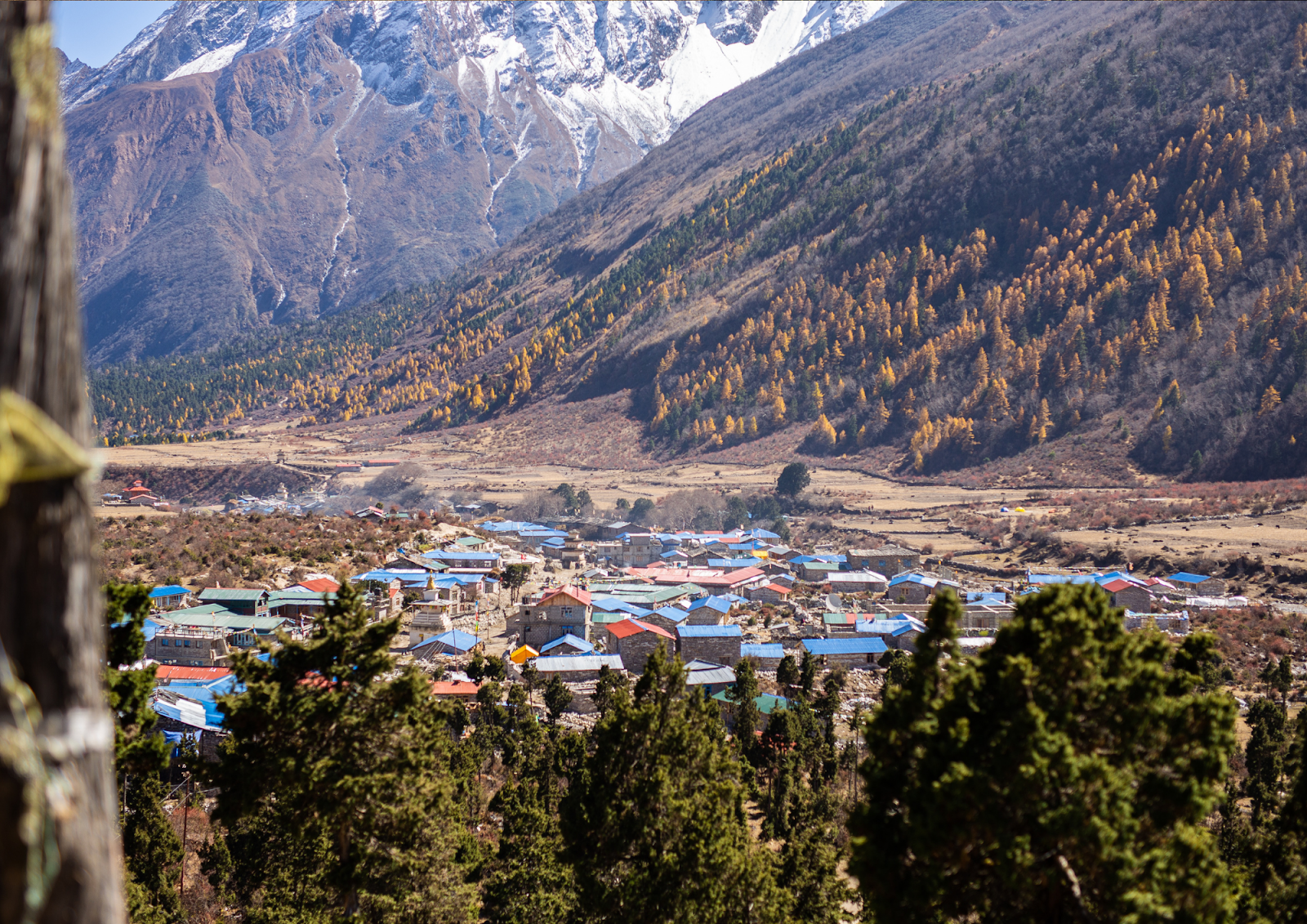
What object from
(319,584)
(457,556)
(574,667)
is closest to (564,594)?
(574,667)

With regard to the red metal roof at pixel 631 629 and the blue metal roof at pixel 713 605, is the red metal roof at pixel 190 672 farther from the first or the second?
the blue metal roof at pixel 713 605

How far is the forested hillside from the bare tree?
307 ft

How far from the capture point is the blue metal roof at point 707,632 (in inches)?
1549

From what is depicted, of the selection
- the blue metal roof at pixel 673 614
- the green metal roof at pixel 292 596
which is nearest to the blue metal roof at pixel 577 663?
the blue metal roof at pixel 673 614

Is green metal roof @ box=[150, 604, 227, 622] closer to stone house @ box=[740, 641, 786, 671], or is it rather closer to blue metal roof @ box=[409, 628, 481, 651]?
blue metal roof @ box=[409, 628, 481, 651]

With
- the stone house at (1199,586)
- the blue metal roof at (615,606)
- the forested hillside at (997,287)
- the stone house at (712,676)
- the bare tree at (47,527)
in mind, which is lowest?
the stone house at (1199,586)

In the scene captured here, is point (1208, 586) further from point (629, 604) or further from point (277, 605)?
point (277, 605)

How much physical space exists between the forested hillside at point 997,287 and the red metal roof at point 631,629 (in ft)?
212

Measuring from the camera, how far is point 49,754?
207 centimetres

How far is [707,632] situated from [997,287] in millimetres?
93994

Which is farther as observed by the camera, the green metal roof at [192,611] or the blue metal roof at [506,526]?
the blue metal roof at [506,526]

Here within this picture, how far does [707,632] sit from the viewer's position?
1563 inches

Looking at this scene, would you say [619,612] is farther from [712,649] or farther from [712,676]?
[712,676]

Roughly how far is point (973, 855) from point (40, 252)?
6.62 m
